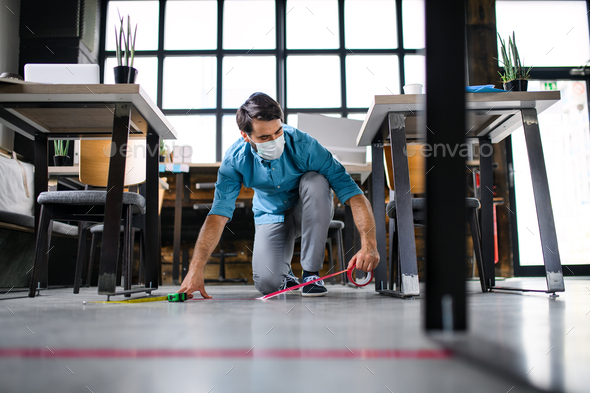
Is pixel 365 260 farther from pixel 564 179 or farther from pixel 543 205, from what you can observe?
pixel 564 179

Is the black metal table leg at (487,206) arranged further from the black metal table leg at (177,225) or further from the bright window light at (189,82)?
the bright window light at (189,82)

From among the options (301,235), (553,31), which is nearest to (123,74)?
(301,235)

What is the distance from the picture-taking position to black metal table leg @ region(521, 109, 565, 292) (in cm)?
143

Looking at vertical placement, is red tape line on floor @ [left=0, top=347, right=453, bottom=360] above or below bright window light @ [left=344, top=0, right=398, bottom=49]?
below

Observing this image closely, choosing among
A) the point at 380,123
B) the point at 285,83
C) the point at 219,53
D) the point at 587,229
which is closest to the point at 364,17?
the point at 285,83

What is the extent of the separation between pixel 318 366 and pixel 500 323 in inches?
17.6

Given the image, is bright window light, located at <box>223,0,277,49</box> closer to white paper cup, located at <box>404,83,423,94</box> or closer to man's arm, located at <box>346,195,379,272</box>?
white paper cup, located at <box>404,83,423,94</box>

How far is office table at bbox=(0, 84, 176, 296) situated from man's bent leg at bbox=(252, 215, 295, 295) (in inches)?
18.2

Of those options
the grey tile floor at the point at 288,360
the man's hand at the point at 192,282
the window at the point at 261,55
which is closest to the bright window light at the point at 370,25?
the window at the point at 261,55

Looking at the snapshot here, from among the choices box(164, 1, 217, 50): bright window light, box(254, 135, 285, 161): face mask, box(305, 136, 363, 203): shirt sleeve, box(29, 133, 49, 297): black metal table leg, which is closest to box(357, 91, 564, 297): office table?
box(305, 136, 363, 203): shirt sleeve

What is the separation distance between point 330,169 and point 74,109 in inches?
40.8

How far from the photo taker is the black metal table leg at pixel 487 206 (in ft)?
6.32

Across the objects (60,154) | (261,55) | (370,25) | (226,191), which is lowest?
(226,191)

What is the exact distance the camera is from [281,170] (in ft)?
5.68
